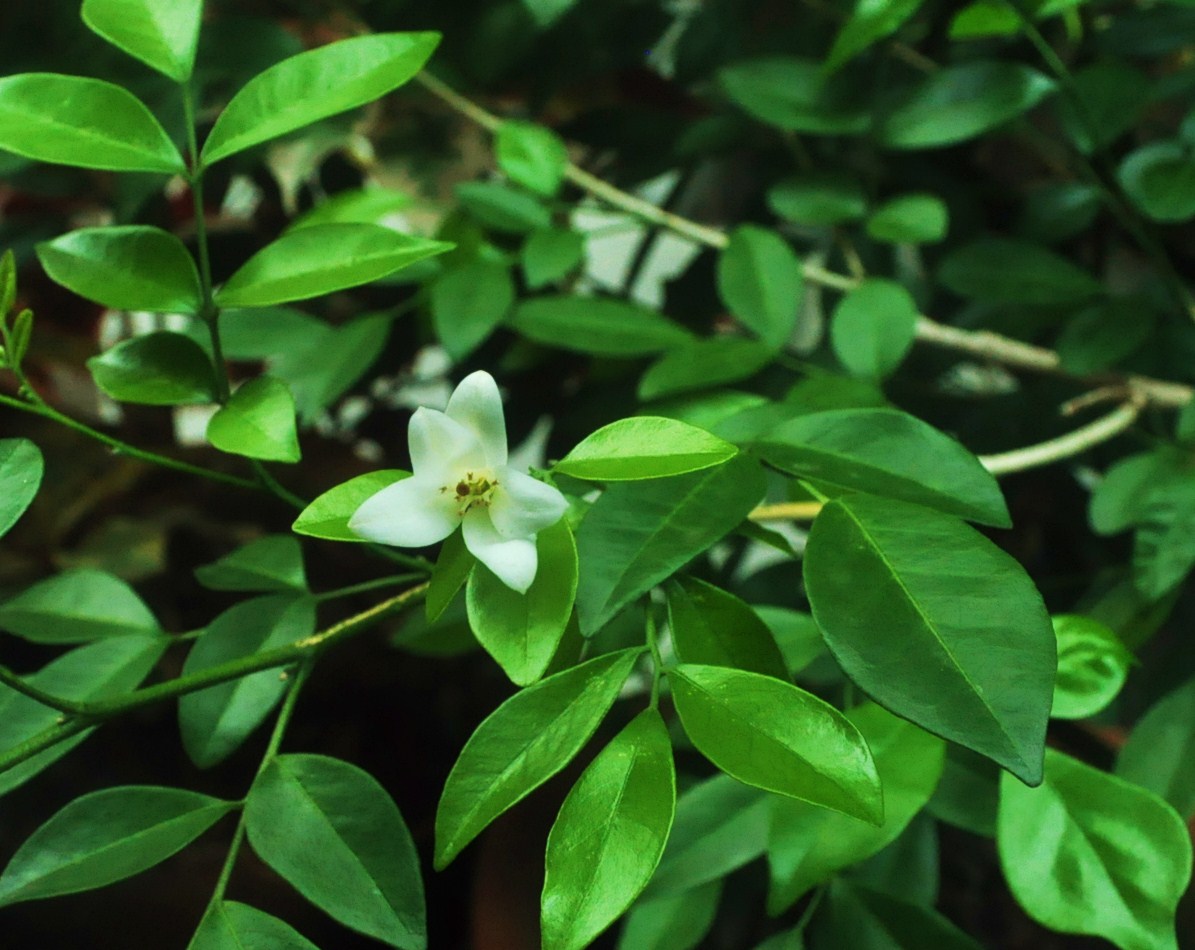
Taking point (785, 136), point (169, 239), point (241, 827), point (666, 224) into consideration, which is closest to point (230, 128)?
point (169, 239)

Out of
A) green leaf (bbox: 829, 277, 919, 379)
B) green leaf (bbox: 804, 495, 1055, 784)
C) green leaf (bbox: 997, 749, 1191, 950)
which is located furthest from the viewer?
green leaf (bbox: 829, 277, 919, 379)

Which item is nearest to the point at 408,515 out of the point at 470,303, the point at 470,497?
the point at 470,497

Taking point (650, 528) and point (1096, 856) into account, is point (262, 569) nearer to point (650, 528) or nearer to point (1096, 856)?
point (650, 528)

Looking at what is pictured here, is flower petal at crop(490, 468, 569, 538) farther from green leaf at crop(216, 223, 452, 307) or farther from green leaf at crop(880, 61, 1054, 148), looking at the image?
green leaf at crop(880, 61, 1054, 148)

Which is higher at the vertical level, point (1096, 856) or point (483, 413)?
point (483, 413)

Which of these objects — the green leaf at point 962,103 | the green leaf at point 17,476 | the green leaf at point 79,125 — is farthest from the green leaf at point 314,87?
the green leaf at point 962,103

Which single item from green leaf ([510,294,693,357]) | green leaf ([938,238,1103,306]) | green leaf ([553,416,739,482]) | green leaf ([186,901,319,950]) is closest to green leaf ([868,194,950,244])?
green leaf ([938,238,1103,306])

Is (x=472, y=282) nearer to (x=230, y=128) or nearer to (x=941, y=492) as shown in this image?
(x=230, y=128)

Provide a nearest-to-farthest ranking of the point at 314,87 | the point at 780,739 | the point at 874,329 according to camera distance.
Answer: the point at 780,739
the point at 314,87
the point at 874,329
